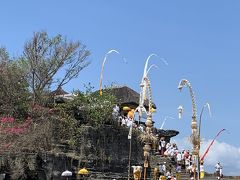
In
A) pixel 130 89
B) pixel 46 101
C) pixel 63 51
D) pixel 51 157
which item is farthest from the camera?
pixel 130 89

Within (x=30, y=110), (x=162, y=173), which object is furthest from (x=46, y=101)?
(x=162, y=173)

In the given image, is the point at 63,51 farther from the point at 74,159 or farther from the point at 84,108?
the point at 74,159

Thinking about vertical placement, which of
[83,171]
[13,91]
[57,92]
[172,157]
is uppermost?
[57,92]

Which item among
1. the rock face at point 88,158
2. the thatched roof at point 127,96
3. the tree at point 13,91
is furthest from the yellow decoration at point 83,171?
the thatched roof at point 127,96

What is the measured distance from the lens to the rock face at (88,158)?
2386 cm

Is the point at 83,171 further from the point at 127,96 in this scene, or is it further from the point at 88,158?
the point at 127,96

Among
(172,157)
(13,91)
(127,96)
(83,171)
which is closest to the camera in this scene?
(83,171)

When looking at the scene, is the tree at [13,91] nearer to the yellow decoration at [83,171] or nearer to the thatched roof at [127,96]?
the yellow decoration at [83,171]

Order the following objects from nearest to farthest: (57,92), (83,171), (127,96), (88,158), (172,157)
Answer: (83,171) < (88,158) < (172,157) < (57,92) < (127,96)

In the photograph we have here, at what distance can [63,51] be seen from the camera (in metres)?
31.5

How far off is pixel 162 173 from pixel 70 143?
5.51 metres

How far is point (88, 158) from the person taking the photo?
86.2 feet

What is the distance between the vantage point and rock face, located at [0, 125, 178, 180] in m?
23.9

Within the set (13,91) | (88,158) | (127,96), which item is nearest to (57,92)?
(13,91)
